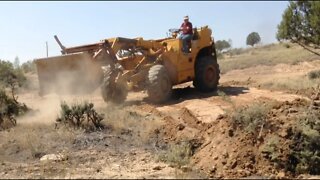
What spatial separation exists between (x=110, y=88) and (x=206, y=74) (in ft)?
12.0

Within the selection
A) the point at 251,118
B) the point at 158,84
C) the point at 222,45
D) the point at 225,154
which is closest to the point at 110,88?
the point at 158,84

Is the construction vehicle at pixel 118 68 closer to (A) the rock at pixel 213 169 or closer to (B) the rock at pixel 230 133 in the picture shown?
(B) the rock at pixel 230 133

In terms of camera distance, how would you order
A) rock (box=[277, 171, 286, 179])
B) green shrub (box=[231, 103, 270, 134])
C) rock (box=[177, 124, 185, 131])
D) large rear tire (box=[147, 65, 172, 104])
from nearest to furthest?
rock (box=[277, 171, 286, 179])
green shrub (box=[231, 103, 270, 134])
rock (box=[177, 124, 185, 131])
large rear tire (box=[147, 65, 172, 104])

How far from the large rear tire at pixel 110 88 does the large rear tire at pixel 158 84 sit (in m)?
0.95

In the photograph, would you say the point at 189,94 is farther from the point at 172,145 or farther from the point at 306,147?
the point at 306,147

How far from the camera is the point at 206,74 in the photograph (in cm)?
1672

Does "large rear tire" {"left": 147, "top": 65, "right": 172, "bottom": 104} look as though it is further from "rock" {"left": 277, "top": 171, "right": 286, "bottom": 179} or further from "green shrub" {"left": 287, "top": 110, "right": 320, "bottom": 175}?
"rock" {"left": 277, "top": 171, "right": 286, "bottom": 179}

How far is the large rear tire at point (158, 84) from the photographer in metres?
14.6

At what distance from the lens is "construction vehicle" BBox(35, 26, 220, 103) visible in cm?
1477

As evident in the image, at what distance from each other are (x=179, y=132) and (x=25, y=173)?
12.7 feet

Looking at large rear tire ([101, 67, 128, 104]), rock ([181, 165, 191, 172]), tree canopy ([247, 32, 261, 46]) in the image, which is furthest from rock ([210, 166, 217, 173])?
tree canopy ([247, 32, 261, 46])

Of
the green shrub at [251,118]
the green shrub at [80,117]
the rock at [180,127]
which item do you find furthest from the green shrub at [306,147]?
the green shrub at [80,117]

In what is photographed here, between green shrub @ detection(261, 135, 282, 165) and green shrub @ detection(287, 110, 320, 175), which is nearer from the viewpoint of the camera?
green shrub @ detection(287, 110, 320, 175)

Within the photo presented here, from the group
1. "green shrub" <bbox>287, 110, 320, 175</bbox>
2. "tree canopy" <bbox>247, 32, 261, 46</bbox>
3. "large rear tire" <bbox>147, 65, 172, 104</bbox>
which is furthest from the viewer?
"tree canopy" <bbox>247, 32, 261, 46</bbox>
